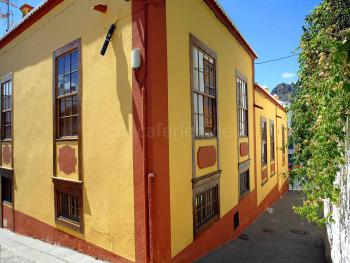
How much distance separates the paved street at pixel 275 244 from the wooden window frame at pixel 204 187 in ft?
2.14

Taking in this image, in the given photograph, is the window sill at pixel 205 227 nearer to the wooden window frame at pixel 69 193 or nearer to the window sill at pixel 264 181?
→ the wooden window frame at pixel 69 193

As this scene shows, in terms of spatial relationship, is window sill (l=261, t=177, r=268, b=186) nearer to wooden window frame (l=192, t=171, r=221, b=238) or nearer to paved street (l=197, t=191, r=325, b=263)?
paved street (l=197, t=191, r=325, b=263)

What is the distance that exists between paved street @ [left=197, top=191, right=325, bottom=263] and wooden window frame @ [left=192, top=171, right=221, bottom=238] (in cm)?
65

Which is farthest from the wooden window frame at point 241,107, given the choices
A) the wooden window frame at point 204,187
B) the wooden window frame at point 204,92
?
the wooden window frame at point 204,187

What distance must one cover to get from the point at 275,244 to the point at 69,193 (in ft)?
20.1

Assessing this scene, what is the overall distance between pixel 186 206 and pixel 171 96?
215cm

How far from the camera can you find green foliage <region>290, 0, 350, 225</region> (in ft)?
10.7

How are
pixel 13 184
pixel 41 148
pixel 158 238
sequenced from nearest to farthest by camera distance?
pixel 158 238
pixel 41 148
pixel 13 184

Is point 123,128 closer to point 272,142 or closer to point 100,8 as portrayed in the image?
point 100,8

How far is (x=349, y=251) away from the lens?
3.79 metres


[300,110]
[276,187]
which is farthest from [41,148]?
[276,187]

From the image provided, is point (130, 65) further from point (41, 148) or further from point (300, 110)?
point (41, 148)

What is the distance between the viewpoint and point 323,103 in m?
3.47

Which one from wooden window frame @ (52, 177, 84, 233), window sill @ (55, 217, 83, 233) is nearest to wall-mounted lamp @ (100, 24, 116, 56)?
wooden window frame @ (52, 177, 84, 233)
